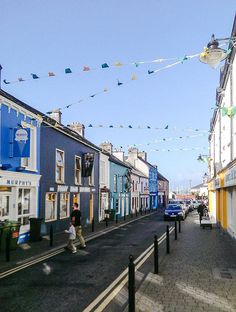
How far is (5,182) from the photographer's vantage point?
618 inches

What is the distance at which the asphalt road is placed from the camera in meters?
7.75

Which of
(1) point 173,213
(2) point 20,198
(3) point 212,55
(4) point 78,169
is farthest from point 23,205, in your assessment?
(1) point 173,213

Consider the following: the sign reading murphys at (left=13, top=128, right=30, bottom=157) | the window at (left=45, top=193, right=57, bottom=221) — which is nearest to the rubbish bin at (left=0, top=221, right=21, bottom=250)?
the sign reading murphys at (left=13, top=128, right=30, bottom=157)

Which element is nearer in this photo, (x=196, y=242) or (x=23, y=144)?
(x=23, y=144)

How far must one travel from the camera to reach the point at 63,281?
9586 mm

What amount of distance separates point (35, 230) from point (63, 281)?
8.68m

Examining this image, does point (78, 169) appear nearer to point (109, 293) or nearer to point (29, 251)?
point (29, 251)

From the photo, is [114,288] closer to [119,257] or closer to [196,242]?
[119,257]

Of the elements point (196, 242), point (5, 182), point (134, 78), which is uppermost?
point (134, 78)

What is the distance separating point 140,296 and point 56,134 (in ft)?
49.8

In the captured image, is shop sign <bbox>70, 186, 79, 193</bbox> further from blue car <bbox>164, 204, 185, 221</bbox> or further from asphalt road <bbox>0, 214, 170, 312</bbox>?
blue car <bbox>164, 204, 185, 221</bbox>

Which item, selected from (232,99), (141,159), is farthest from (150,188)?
(232,99)

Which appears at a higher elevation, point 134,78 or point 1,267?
point 134,78

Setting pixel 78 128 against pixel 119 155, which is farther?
pixel 119 155
